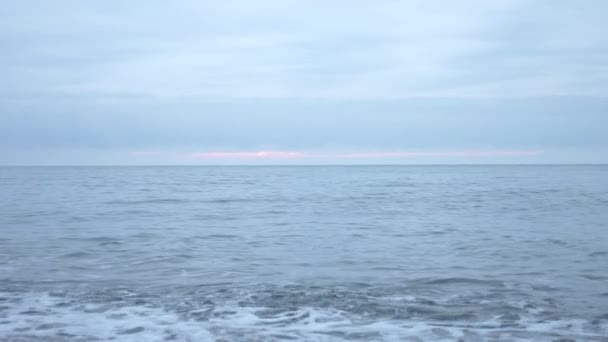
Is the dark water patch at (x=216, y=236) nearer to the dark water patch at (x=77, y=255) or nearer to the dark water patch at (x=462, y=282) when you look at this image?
the dark water patch at (x=77, y=255)

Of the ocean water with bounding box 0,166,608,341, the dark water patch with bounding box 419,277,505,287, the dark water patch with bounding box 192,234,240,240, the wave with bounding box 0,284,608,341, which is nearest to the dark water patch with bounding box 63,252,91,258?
the ocean water with bounding box 0,166,608,341

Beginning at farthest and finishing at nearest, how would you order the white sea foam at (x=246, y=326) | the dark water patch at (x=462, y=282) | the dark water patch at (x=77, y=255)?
the dark water patch at (x=77, y=255)
the dark water patch at (x=462, y=282)
the white sea foam at (x=246, y=326)

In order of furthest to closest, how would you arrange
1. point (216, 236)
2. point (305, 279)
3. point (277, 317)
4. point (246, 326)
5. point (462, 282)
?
point (216, 236), point (305, 279), point (462, 282), point (277, 317), point (246, 326)

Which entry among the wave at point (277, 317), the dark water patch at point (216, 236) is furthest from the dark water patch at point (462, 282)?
the dark water patch at point (216, 236)

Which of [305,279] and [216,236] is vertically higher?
[305,279]

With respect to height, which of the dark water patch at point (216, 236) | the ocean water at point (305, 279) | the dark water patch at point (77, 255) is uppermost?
the ocean water at point (305, 279)

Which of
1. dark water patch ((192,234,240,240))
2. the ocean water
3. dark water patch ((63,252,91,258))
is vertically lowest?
dark water patch ((192,234,240,240))

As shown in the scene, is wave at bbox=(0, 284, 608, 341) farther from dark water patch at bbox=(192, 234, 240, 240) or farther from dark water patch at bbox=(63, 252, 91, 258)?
dark water patch at bbox=(192, 234, 240, 240)

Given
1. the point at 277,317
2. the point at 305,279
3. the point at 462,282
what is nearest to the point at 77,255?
the point at 305,279

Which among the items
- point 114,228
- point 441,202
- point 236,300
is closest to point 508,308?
point 236,300

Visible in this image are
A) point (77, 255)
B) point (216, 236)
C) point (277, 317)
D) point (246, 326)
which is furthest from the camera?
point (216, 236)

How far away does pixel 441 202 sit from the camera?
34.7 metres

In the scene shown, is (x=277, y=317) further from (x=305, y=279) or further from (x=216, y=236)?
(x=216, y=236)

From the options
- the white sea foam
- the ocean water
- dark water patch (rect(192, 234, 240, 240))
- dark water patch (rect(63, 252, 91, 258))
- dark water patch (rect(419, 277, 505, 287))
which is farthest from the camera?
dark water patch (rect(192, 234, 240, 240))
